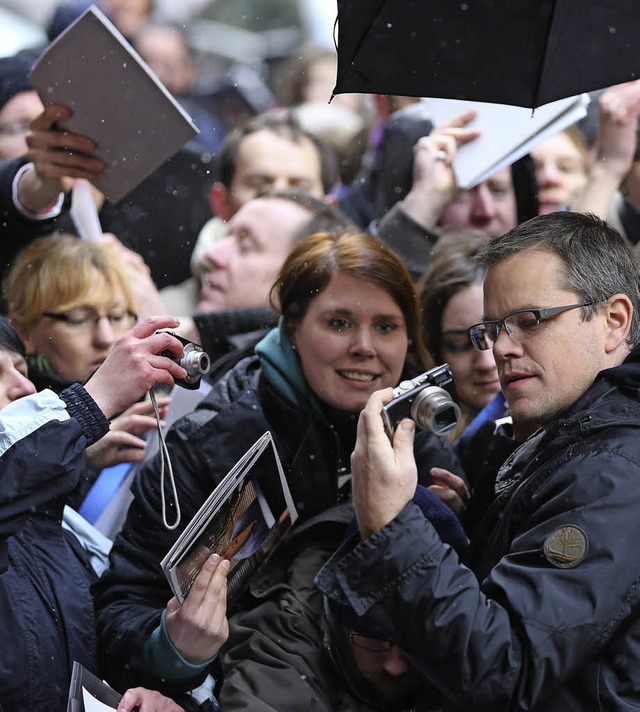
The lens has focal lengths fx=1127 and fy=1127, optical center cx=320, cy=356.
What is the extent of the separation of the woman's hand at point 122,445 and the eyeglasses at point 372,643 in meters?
1.28

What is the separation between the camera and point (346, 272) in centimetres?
367

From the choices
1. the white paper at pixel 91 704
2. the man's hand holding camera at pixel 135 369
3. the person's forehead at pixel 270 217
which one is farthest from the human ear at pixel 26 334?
the white paper at pixel 91 704

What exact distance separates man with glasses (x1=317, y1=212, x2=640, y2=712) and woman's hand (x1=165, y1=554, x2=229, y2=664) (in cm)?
41

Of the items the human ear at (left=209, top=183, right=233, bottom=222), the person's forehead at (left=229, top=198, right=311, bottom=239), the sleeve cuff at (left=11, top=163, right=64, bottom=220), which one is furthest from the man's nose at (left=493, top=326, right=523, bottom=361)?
the human ear at (left=209, top=183, right=233, bottom=222)

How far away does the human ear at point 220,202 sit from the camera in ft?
18.9

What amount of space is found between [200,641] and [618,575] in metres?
1.12

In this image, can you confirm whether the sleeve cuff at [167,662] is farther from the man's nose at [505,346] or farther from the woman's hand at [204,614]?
the man's nose at [505,346]

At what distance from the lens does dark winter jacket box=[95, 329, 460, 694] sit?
3.13m

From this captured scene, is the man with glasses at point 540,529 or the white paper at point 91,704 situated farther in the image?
the white paper at point 91,704

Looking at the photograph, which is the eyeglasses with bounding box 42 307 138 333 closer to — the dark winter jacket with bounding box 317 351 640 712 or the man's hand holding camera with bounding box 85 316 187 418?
the man's hand holding camera with bounding box 85 316 187 418

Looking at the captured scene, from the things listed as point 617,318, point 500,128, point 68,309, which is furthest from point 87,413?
point 500,128

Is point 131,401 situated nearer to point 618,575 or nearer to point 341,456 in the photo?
point 341,456

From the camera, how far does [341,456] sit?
11.7 feet

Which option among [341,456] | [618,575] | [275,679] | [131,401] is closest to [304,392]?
[341,456]
